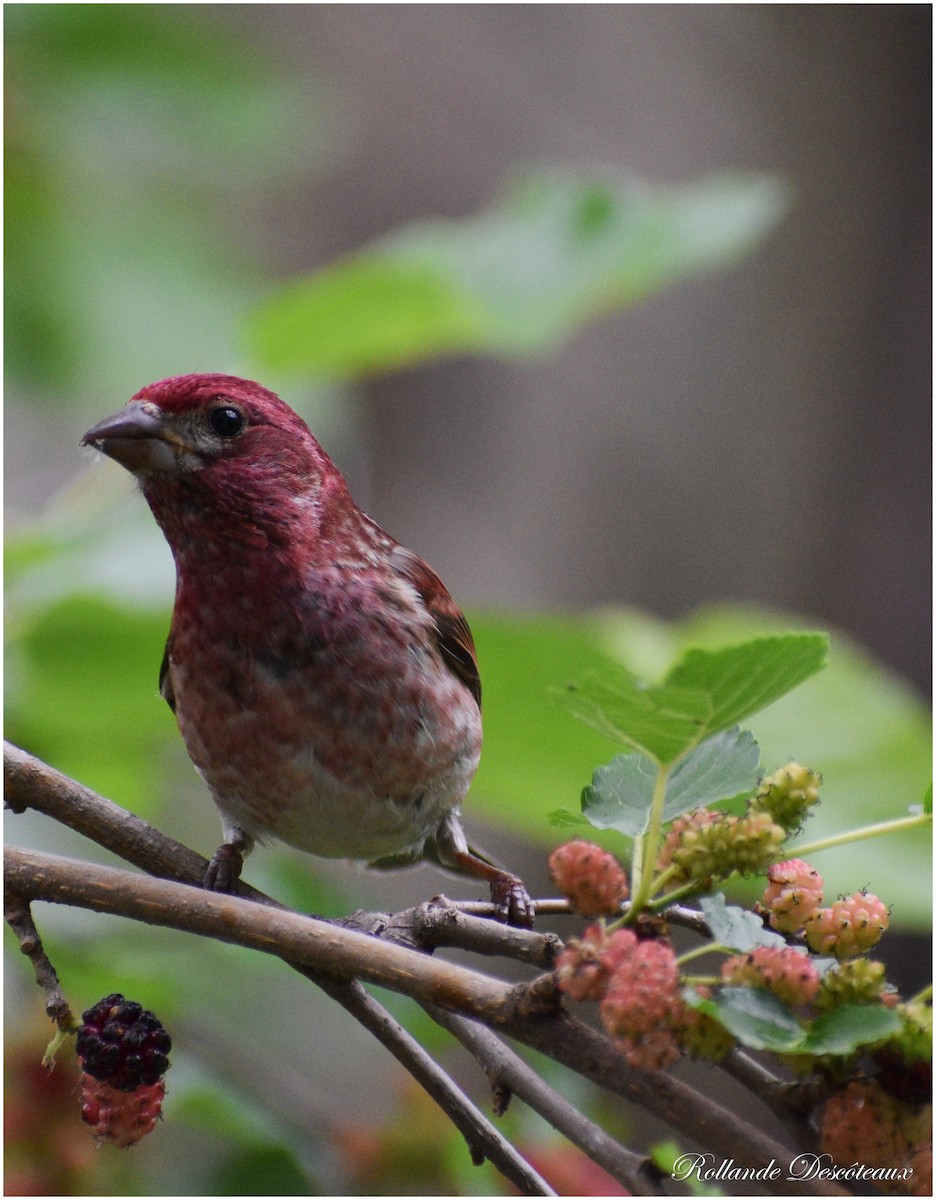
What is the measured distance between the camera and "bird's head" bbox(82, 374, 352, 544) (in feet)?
6.28

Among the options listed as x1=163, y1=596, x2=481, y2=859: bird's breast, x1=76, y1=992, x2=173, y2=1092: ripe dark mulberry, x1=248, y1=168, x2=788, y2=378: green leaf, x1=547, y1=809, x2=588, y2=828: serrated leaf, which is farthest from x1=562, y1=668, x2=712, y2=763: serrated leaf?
x1=248, y1=168, x2=788, y2=378: green leaf

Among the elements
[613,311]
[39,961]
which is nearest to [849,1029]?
[39,961]

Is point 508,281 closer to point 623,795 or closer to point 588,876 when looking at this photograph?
point 623,795

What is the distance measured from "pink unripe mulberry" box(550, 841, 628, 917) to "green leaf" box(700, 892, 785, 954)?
8 cm

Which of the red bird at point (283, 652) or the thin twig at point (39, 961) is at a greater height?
Answer: the red bird at point (283, 652)

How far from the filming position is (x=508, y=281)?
9.64ft

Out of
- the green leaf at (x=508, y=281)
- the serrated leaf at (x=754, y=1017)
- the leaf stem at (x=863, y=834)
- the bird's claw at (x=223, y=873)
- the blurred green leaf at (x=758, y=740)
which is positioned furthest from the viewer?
the green leaf at (x=508, y=281)

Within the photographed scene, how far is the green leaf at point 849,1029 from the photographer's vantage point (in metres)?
1.07

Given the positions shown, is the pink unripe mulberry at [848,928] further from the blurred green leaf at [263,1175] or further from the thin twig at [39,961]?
the blurred green leaf at [263,1175]

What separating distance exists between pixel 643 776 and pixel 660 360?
5924mm

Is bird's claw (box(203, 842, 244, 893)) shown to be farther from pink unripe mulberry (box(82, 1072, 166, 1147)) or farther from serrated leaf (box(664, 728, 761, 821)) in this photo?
serrated leaf (box(664, 728, 761, 821))

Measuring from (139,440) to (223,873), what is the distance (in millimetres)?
635

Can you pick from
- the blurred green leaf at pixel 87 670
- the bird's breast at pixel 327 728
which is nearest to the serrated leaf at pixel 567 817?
the bird's breast at pixel 327 728

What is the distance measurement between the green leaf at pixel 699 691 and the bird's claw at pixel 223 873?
25.7 inches
